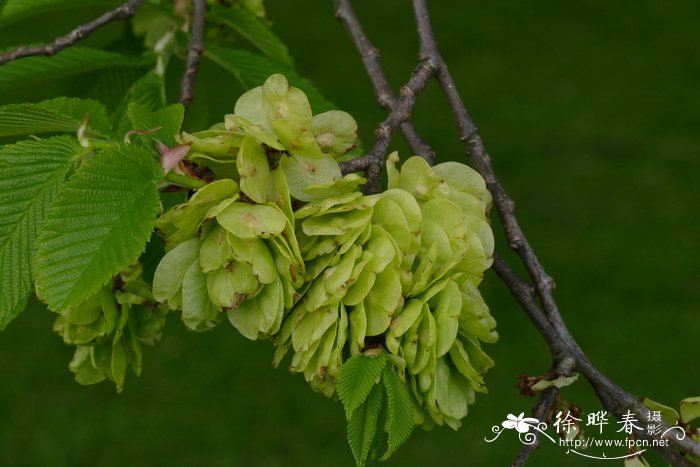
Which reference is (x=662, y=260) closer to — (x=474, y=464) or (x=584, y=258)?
(x=584, y=258)

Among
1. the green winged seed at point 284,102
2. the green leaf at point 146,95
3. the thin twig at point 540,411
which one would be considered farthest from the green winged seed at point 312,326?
the green leaf at point 146,95

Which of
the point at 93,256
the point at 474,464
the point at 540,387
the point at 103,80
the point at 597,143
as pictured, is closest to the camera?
the point at 93,256

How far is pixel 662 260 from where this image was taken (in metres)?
5.41

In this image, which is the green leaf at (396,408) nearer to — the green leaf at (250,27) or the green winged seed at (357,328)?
the green winged seed at (357,328)

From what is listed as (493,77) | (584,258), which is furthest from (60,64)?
(493,77)

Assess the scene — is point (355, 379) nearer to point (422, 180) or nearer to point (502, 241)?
point (422, 180)

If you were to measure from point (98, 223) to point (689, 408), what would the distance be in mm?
878

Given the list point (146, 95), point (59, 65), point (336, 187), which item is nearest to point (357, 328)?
point (336, 187)

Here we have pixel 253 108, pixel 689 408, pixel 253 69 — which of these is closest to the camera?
pixel 253 108

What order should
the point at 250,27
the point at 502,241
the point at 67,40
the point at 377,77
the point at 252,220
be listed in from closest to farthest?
1. the point at 252,220
2. the point at 67,40
3. the point at 377,77
4. the point at 250,27
5. the point at 502,241

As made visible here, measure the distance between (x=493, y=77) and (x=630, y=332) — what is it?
290cm

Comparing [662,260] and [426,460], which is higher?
[662,260]

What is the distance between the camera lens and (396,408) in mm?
1110

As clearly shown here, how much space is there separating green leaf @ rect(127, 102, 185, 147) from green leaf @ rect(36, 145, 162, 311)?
0.05m
